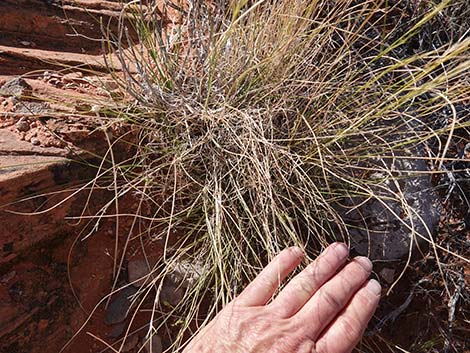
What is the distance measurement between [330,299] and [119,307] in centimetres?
59

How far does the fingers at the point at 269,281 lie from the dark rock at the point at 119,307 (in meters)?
0.39

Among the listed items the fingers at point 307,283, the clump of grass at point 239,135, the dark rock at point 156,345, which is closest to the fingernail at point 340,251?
the fingers at point 307,283

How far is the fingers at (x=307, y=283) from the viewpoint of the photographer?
42.4 inches

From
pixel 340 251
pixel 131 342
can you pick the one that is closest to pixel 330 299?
pixel 340 251

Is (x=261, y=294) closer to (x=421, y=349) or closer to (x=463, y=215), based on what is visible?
(x=421, y=349)

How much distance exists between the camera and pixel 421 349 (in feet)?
4.57

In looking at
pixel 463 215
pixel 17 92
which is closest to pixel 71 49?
pixel 17 92

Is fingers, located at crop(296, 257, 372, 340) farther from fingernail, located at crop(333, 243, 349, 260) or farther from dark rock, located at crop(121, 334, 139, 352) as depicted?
dark rock, located at crop(121, 334, 139, 352)

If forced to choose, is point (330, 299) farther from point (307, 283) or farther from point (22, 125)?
point (22, 125)

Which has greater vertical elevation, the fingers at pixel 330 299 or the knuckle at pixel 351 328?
the fingers at pixel 330 299

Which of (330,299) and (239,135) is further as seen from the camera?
(239,135)

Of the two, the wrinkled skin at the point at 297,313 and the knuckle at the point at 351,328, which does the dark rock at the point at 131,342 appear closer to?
the wrinkled skin at the point at 297,313

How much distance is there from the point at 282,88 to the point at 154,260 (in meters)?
0.60

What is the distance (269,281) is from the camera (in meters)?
1.09
